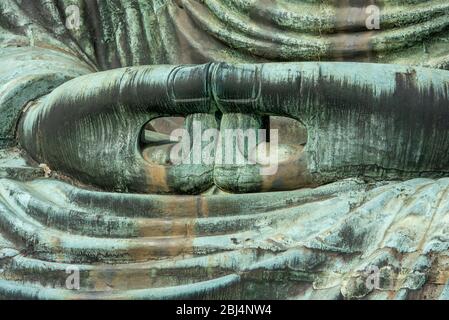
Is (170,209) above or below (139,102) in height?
below

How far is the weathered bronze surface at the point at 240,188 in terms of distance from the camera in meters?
2.70

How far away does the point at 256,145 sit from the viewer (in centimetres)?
292

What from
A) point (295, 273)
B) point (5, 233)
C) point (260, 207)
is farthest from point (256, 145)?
point (5, 233)

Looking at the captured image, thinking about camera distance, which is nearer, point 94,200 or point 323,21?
point 94,200

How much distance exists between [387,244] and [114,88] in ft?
2.59

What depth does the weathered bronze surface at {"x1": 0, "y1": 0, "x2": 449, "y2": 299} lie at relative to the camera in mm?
2697

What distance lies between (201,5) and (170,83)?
0.67m

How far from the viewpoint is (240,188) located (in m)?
2.91
